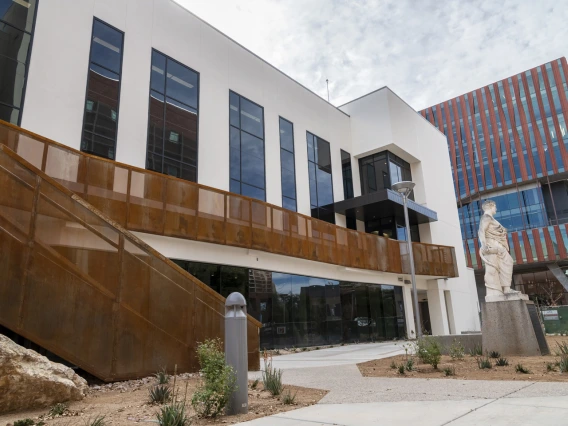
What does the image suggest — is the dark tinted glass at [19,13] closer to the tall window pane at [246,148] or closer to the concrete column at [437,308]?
the tall window pane at [246,148]

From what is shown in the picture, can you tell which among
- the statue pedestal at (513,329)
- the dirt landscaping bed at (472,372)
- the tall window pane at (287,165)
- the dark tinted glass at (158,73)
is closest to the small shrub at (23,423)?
the dirt landscaping bed at (472,372)

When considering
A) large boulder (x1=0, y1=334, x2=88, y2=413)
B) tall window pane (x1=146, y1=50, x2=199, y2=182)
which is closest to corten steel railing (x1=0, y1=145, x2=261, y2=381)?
large boulder (x1=0, y1=334, x2=88, y2=413)

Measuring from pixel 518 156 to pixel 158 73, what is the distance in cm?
5862

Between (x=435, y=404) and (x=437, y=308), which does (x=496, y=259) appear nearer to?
A: (x=435, y=404)

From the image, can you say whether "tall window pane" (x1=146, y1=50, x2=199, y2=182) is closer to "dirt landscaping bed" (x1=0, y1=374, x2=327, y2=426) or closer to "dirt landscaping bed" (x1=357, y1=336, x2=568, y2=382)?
"dirt landscaping bed" (x1=0, y1=374, x2=327, y2=426)

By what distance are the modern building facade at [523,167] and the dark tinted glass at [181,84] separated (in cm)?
5229

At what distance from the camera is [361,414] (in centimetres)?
509

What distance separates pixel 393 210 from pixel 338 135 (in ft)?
20.7

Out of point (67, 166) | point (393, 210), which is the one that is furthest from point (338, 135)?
point (67, 166)

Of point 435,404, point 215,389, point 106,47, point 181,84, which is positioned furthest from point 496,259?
point 106,47

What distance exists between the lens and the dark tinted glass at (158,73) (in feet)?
58.8

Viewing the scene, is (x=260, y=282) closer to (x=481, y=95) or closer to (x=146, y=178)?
(x=146, y=178)

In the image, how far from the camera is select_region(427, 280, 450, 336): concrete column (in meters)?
27.8

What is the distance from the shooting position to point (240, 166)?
795 inches
